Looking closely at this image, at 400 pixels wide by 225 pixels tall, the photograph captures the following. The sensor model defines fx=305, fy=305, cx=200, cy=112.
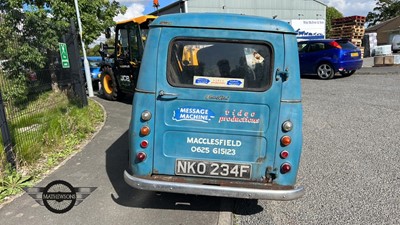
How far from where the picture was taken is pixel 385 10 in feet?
230

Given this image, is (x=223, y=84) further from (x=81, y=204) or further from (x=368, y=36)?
(x=368, y=36)

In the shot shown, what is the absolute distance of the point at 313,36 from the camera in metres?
23.7

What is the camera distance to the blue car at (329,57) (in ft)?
41.9

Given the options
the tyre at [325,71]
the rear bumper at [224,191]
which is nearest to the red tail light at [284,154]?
the rear bumper at [224,191]

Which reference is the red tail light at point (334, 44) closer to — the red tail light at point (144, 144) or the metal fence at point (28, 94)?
the metal fence at point (28, 94)

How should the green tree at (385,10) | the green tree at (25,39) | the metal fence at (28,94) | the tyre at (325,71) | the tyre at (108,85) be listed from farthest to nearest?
1. the green tree at (385,10)
2. the tyre at (325,71)
3. the tyre at (108,85)
4. the green tree at (25,39)
5. the metal fence at (28,94)

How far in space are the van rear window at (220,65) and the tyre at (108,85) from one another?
306 inches

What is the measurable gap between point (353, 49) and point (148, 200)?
484 inches

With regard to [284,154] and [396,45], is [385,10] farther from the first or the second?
[284,154]

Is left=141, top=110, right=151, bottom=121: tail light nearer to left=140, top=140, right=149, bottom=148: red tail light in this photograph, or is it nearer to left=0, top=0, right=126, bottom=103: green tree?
left=140, top=140, right=149, bottom=148: red tail light

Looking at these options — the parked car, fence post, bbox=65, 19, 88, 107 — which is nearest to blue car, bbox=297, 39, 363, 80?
fence post, bbox=65, 19, 88, 107

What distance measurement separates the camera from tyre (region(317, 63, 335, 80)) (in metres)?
13.3

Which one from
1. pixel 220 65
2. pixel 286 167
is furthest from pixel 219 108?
pixel 286 167

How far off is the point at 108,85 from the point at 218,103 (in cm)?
870
